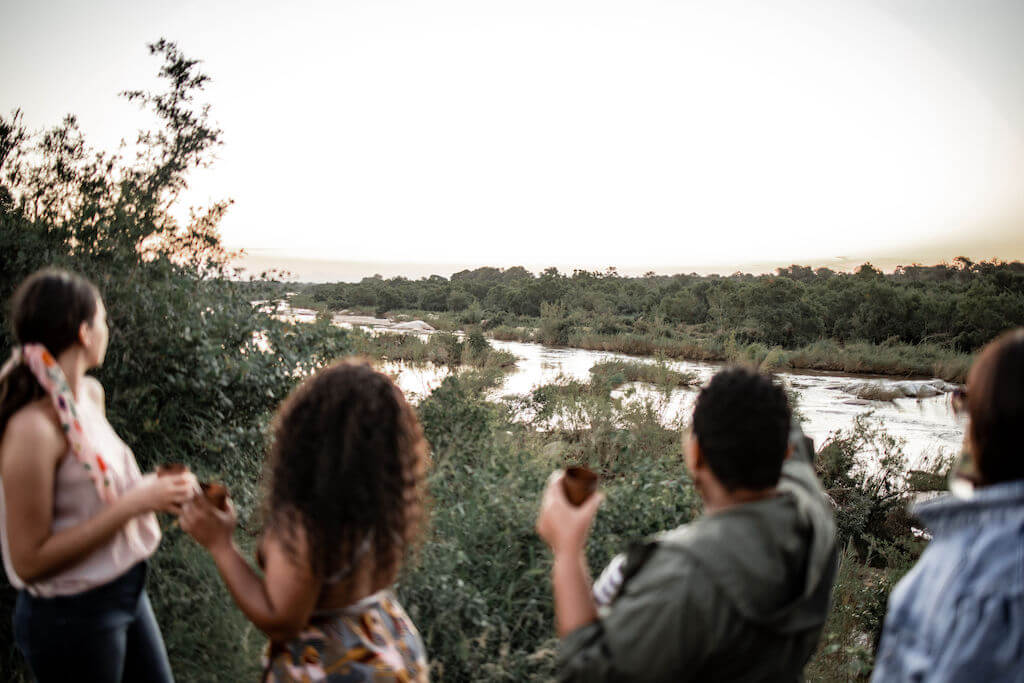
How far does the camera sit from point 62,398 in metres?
1.63

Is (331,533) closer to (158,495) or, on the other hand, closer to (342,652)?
(342,652)

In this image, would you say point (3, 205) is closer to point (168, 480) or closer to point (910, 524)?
point (168, 480)

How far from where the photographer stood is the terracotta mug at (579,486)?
58.7 inches

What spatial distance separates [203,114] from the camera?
5.36 meters

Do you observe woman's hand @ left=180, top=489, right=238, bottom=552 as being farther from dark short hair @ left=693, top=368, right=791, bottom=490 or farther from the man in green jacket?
dark short hair @ left=693, top=368, right=791, bottom=490

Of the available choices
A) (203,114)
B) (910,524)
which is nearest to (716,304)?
(910,524)

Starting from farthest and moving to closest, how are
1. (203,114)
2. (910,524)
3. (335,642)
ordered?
(910,524) → (203,114) → (335,642)

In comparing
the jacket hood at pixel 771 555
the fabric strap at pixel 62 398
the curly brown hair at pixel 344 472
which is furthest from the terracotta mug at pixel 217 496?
the jacket hood at pixel 771 555

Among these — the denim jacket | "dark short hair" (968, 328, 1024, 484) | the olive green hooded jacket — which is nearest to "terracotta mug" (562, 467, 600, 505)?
the olive green hooded jacket

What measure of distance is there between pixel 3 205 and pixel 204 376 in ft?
7.47

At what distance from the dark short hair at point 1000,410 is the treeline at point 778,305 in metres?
15.9

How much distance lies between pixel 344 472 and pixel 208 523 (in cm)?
43

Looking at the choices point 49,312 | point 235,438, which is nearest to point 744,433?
point 49,312

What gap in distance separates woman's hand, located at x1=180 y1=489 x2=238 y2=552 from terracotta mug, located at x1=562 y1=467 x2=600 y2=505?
85 cm
